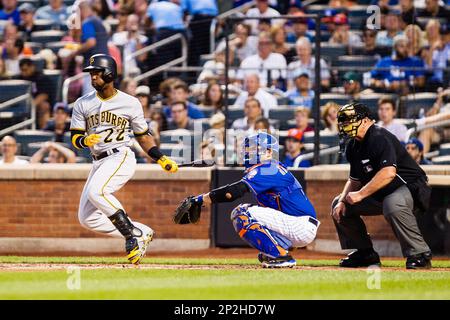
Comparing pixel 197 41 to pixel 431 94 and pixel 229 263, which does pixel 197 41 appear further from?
pixel 229 263

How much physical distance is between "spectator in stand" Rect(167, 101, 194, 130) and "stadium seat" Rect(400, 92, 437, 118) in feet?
8.91

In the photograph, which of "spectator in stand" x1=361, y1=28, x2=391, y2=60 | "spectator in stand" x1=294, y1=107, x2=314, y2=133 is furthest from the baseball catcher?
"spectator in stand" x1=361, y1=28, x2=391, y2=60

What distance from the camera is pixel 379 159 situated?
10.5 m

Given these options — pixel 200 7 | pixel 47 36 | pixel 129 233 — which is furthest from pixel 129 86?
pixel 129 233

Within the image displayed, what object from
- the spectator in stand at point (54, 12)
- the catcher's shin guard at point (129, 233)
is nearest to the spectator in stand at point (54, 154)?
the spectator in stand at point (54, 12)

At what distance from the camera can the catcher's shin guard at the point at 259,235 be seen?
10172 millimetres

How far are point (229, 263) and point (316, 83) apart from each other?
3444 mm

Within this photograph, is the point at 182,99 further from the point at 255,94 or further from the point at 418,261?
the point at 418,261

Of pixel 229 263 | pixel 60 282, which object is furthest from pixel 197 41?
pixel 60 282

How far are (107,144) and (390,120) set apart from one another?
4.56 m

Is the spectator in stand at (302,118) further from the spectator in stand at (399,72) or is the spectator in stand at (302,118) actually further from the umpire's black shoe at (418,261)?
the umpire's black shoe at (418,261)

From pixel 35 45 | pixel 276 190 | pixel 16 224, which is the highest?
pixel 35 45

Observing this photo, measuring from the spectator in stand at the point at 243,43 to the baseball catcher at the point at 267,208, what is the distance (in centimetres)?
475

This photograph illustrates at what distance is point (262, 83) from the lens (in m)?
14.8
